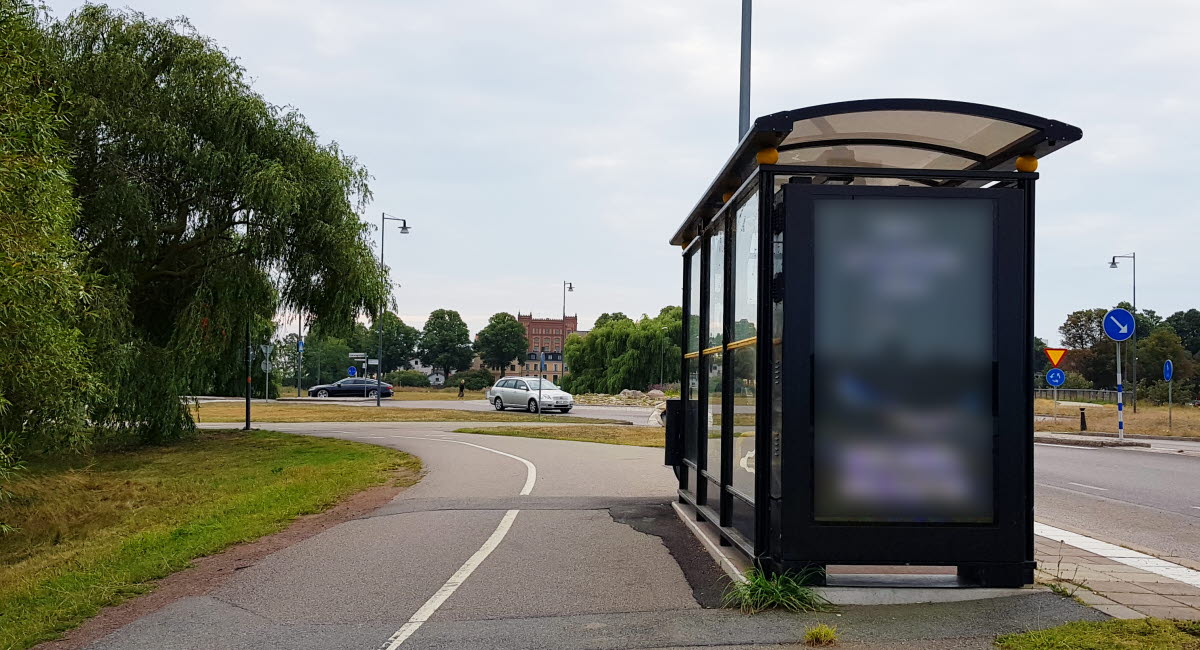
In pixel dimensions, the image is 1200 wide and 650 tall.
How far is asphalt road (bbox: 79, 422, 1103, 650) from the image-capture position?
206 inches

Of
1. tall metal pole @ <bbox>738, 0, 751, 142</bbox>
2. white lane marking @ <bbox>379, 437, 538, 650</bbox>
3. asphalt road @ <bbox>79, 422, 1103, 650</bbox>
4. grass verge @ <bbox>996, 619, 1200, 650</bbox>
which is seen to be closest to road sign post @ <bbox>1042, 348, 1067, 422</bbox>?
tall metal pole @ <bbox>738, 0, 751, 142</bbox>

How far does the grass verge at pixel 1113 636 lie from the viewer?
4664 millimetres

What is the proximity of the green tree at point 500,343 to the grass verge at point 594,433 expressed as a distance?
119028mm

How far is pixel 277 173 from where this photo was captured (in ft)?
65.8

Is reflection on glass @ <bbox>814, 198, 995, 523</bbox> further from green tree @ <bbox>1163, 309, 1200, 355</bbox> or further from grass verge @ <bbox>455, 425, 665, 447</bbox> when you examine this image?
green tree @ <bbox>1163, 309, 1200, 355</bbox>

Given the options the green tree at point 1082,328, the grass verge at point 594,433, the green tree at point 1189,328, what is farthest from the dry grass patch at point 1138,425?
the green tree at point 1189,328

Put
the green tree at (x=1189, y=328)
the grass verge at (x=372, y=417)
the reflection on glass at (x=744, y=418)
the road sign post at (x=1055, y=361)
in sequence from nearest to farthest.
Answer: the reflection on glass at (x=744, y=418)
the road sign post at (x=1055, y=361)
the grass verge at (x=372, y=417)
the green tree at (x=1189, y=328)

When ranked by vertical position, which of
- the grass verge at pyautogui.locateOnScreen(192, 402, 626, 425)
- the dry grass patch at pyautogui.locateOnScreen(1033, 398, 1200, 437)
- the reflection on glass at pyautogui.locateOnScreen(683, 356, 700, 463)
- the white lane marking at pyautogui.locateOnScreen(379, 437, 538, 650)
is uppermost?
the reflection on glass at pyautogui.locateOnScreen(683, 356, 700, 463)

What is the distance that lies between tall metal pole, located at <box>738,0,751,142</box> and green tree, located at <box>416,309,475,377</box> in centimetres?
13838

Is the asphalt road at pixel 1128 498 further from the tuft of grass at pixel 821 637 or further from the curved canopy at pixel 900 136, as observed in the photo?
the tuft of grass at pixel 821 637

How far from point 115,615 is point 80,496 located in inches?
417

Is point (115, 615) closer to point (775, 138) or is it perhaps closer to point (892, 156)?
point (775, 138)

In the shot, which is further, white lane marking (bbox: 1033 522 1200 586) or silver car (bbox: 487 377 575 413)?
silver car (bbox: 487 377 575 413)

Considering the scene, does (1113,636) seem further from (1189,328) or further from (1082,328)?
(1189,328)
